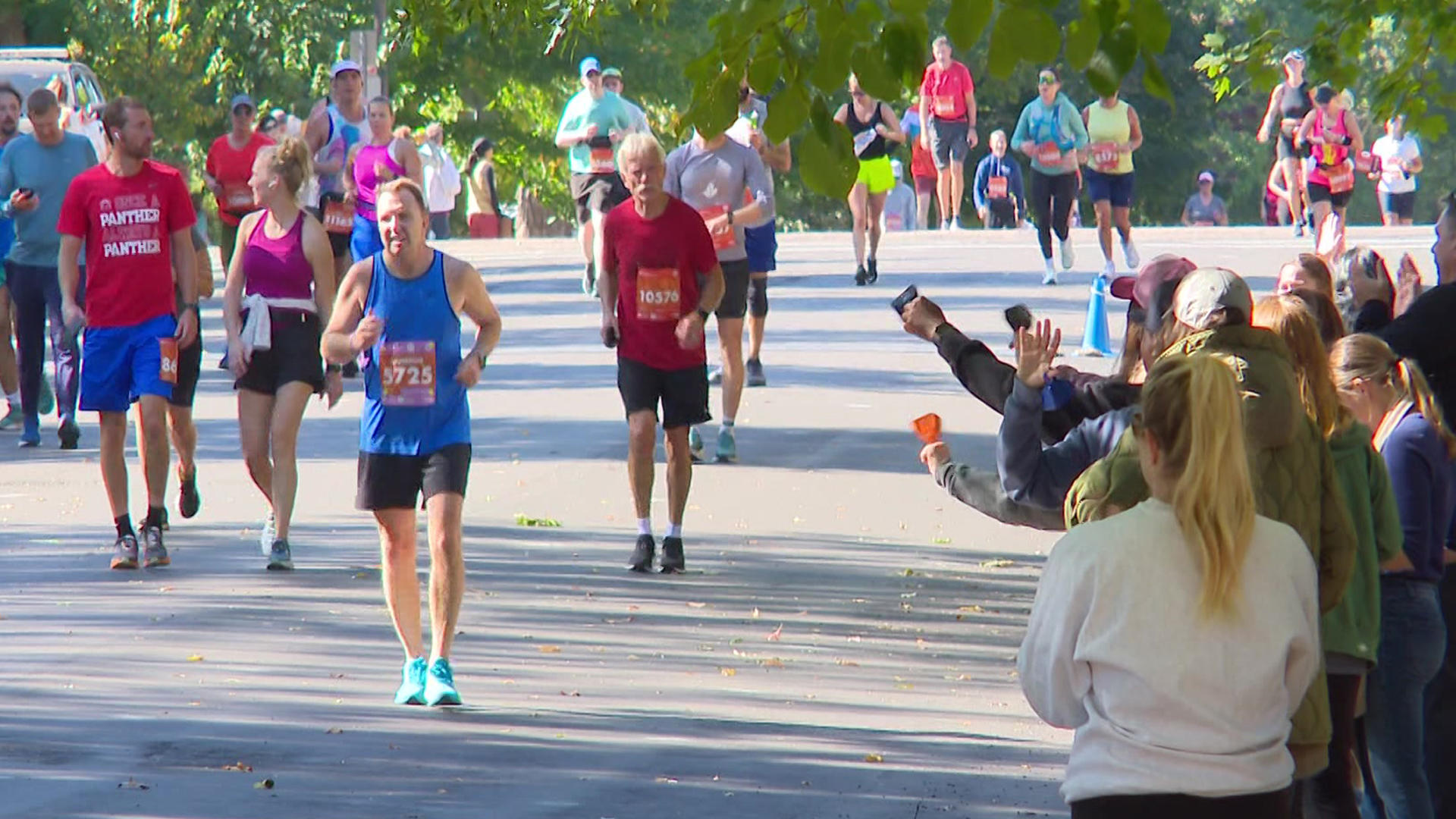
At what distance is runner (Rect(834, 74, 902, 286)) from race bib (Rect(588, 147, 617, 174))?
Result: 1.93 metres

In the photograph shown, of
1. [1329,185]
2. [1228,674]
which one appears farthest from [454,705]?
[1329,185]

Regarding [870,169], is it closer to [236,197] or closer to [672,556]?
[236,197]

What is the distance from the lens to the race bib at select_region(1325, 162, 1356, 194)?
77.7 feet

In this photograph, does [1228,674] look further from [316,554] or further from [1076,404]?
[316,554]

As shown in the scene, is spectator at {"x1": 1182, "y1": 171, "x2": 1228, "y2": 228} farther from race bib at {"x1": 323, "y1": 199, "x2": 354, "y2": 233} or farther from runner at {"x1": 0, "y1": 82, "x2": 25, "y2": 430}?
runner at {"x1": 0, "y1": 82, "x2": 25, "y2": 430}

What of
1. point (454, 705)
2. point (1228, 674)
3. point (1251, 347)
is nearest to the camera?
point (1228, 674)

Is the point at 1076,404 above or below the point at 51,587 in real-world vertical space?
above

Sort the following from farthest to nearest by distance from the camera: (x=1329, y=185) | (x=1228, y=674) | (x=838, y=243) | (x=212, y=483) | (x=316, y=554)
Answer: (x=838, y=243)
(x=1329, y=185)
(x=212, y=483)
(x=316, y=554)
(x=1228, y=674)

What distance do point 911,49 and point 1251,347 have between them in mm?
982

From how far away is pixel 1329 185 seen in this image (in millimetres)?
23938

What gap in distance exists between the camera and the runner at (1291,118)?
84.2 feet

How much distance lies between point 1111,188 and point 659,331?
39.7 feet

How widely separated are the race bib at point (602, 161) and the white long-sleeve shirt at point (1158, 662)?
15520 millimetres

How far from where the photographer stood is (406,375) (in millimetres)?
8344
